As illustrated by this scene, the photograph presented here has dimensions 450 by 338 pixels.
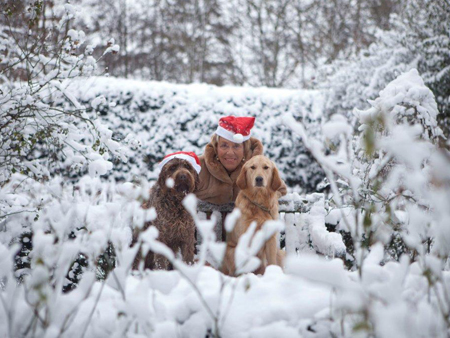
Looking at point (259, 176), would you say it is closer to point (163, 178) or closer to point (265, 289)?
point (163, 178)

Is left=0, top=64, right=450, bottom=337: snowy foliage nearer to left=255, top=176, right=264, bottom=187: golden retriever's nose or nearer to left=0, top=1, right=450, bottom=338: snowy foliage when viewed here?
Answer: left=0, top=1, right=450, bottom=338: snowy foliage

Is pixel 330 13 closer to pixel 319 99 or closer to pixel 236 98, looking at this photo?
pixel 319 99

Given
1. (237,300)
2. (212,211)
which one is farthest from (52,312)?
(212,211)

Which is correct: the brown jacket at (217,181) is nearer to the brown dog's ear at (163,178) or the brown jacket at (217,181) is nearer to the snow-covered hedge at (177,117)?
the brown dog's ear at (163,178)

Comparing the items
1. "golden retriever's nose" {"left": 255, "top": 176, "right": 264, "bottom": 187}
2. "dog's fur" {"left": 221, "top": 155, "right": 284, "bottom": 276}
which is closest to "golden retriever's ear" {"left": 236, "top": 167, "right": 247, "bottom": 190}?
"dog's fur" {"left": 221, "top": 155, "right": 284, "bottom": 276}

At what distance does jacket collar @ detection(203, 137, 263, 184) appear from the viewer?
349 cm

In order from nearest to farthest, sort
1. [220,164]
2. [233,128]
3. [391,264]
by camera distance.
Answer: [391,264] < [233,128] < [220,164]

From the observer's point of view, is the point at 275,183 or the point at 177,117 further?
the point at 177,117

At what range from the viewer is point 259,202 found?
304 cm

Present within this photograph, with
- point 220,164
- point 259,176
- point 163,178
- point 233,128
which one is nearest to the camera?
point 259,176

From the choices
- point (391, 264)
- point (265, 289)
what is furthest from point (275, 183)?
point (265, 289)

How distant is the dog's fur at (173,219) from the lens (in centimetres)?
300

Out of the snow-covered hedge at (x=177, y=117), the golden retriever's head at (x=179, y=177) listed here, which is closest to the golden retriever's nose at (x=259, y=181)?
the golden retriever's head at (x=179, y=177)

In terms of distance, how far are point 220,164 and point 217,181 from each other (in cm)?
17
